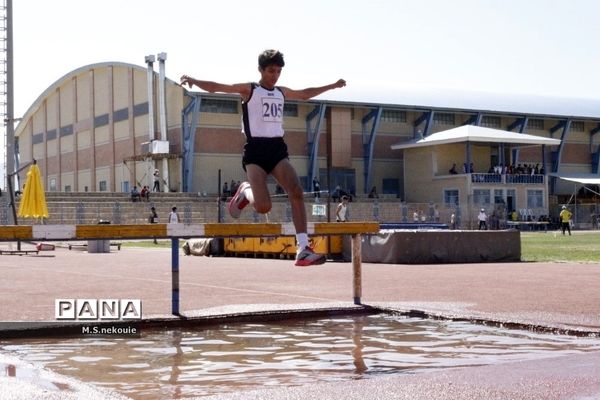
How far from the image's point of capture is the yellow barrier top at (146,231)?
855 cm

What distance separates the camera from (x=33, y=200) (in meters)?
23.8

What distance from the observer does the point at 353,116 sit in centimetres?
6800

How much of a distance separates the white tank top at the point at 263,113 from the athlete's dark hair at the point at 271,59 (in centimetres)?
18

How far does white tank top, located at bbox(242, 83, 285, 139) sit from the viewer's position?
23.2 feet

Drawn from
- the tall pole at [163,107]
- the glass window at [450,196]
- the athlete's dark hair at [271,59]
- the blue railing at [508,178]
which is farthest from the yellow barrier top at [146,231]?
the glass window at [450,196]

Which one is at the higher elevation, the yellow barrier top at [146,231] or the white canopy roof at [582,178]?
the white canopy roof at [582,178]

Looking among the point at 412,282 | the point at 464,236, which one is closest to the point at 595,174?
the point at 464,236

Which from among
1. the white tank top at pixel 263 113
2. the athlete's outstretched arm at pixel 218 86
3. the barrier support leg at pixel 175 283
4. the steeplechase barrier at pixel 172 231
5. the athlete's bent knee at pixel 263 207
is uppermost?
the athlete's outstretched arm at pixel 218 86

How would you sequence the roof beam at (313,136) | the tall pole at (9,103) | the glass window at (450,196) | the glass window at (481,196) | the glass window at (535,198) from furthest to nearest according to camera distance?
the glass window at (535,198) < the roof beam at (313,136) < the glass window at (450,196) < the glass window at (481,196) < the tall pole at (9,103)

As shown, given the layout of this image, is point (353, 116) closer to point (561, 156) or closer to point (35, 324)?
point (561, 156)

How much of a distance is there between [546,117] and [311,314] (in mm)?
66846

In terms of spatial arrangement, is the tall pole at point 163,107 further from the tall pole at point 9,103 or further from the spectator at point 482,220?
the tall pole at point 9,103

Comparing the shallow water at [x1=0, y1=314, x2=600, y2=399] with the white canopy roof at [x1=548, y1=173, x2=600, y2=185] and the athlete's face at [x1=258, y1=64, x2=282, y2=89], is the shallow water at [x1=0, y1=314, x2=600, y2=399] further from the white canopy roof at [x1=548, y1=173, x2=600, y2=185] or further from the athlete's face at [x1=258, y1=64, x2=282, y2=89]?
the white canopy roof at [x1=548, y1=173, x2=600, y2=185]

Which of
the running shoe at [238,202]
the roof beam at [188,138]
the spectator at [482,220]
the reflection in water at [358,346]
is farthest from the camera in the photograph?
the roof beam at [188,138]
